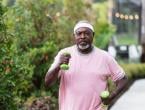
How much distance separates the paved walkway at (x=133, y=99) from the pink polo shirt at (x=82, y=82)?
1019 cm

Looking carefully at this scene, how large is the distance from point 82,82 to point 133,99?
44.6 ft

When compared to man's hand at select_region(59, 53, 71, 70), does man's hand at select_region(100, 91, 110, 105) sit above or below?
below

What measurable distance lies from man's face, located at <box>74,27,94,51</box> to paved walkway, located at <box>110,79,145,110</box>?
10.2 meters

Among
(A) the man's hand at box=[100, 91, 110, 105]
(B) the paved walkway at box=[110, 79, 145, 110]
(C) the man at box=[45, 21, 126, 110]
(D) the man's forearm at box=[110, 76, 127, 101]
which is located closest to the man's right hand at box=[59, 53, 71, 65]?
(C) the man at box=[45, 21, 126, 110]

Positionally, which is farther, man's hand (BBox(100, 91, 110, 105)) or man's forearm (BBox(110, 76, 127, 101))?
man's forearm (BBox(110, 76, 127, 101))

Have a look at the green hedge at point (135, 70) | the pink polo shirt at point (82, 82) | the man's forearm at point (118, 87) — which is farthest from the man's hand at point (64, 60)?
the green hedge at point (135, 70)

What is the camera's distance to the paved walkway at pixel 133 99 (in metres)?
17.6

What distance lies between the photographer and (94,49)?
6.76 m

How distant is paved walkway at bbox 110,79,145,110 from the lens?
57.6 feet

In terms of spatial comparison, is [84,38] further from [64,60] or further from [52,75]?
[52,75]

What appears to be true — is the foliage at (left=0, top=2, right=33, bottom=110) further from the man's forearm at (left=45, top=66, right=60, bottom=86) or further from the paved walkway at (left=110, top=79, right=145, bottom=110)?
the paved walkway at (left=110, top=79, right=145, bottom=110)

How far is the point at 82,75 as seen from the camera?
6.55 m

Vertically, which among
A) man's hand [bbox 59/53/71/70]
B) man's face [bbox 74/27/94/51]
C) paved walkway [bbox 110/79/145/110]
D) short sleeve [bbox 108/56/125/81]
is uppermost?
man's face [bbox 74/27/94/51]

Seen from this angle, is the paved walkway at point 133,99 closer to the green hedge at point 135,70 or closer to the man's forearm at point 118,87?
the green hedge at point 135,70
